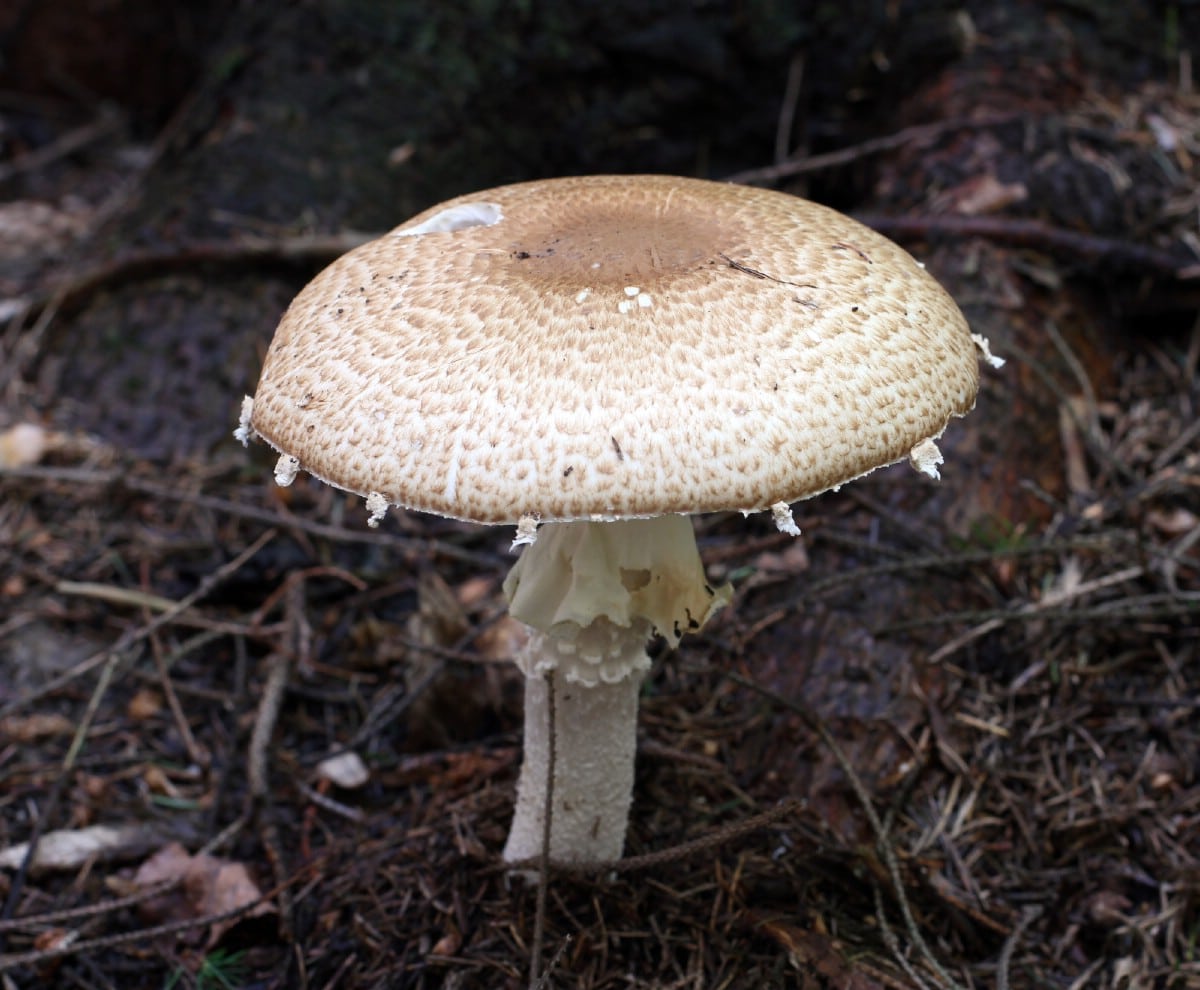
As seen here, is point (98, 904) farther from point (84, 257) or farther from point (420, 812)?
point (84, 257)

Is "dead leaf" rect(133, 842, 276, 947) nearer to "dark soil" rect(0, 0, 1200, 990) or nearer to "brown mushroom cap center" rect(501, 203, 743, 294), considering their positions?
"dark soil" rect(0, 0, 1200, 990)

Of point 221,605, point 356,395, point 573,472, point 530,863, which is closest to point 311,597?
point 221,605

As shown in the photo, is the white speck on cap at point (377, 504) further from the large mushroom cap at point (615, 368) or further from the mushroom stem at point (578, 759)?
the mushroom stem at point (578, 759)

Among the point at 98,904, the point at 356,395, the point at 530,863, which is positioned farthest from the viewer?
the point at 98,904

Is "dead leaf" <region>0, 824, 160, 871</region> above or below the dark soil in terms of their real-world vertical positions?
below

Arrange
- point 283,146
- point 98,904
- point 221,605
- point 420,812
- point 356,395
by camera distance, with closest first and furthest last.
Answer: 1. point 356,395
2. point 98,904
3. point 420,812
4. point 221,605
5. point 283,146

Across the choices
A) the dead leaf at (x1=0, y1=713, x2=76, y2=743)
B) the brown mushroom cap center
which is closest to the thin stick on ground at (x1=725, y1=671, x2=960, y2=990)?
the brown mushroom cap center
